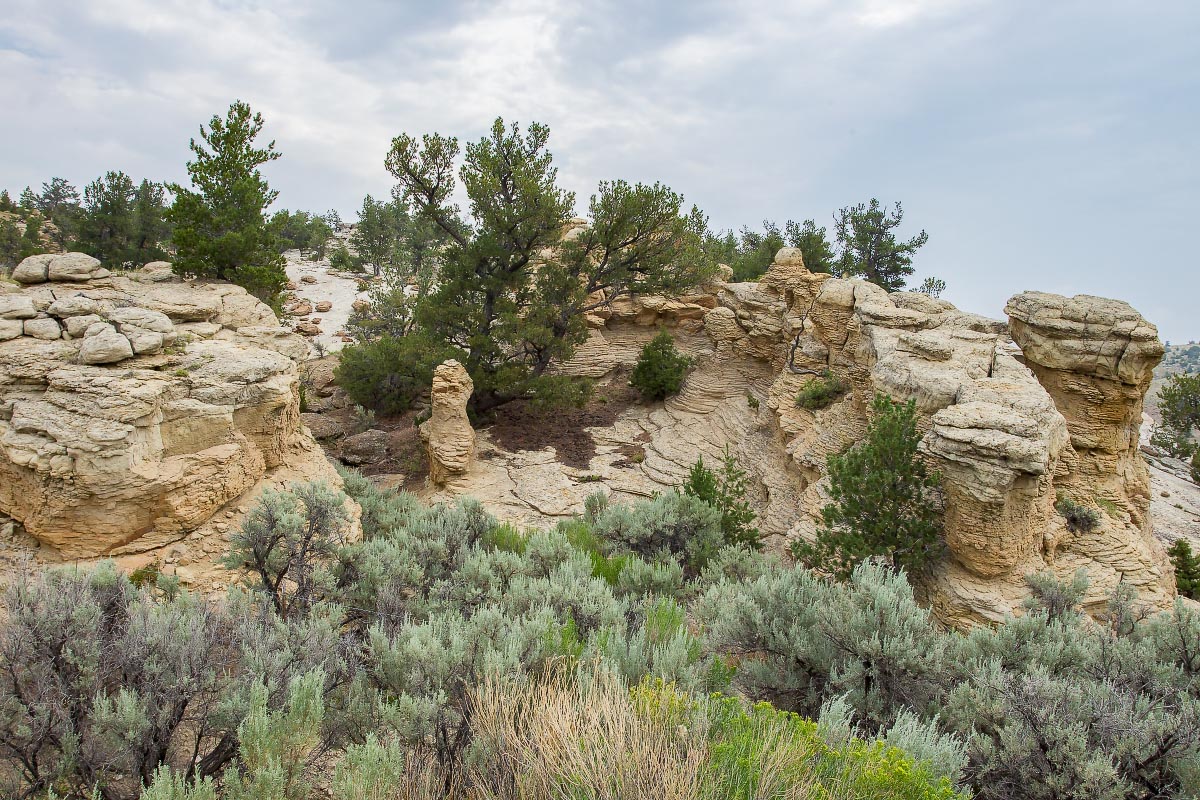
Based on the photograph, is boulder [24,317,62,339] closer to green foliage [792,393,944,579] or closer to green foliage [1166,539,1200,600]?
green foliage [792,393,944,579]

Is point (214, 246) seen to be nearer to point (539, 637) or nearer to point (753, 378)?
point (539, 637)

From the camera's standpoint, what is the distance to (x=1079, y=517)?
30.3ft

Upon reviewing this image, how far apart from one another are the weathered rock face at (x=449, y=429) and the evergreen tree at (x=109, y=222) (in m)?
17.3

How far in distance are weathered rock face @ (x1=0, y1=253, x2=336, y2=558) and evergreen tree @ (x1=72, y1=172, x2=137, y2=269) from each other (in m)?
17.3

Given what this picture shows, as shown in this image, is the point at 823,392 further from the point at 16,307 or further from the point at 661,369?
the point at 16,307

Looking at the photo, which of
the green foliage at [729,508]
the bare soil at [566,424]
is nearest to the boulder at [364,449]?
the bare soil at [566,424]

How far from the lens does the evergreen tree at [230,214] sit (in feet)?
39.1

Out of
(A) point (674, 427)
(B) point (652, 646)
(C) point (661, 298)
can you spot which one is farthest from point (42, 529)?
(C) point (661, 298)

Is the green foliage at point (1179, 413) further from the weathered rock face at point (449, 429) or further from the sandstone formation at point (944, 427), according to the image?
the weathered rock face at point (449, 429)

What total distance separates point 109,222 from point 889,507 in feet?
96.1

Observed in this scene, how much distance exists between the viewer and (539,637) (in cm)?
407

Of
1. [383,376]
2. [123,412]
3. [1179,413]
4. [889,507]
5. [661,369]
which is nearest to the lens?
[123,412]

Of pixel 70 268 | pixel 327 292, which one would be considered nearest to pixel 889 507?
pixel 70 268

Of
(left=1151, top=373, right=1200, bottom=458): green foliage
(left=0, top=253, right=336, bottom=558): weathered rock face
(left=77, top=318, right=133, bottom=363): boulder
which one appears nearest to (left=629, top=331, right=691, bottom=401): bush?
(left=0, top=253, right=336, bottom=558): weathered rock face
